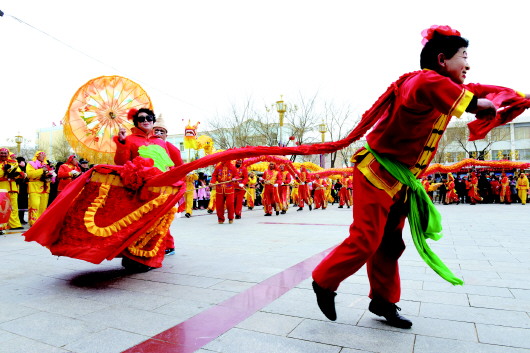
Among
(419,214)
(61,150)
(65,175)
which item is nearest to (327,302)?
(419,214)

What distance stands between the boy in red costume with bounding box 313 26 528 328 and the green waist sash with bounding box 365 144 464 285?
0.03 metres

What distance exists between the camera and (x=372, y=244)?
2244 millimetres

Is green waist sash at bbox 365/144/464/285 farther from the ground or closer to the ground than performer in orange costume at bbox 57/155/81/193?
closer to the ground

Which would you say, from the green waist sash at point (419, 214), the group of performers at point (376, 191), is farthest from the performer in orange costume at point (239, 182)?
the green waist sash at point (419, 214)

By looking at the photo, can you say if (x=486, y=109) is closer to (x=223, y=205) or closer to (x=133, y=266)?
(x=133, y=266)

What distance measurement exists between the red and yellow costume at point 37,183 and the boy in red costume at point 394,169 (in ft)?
27.7

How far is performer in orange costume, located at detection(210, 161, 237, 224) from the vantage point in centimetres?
966

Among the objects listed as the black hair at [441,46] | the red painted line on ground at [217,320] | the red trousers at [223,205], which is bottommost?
the red painted line on ground at [217,320]

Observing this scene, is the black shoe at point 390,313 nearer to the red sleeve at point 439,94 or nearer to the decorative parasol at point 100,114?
the red sleeve at point 439,94

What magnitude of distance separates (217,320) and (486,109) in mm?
2047

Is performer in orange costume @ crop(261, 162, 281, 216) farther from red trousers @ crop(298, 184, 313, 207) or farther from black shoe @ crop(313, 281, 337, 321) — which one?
black shoe @ crop(313, 281, 337, 321)

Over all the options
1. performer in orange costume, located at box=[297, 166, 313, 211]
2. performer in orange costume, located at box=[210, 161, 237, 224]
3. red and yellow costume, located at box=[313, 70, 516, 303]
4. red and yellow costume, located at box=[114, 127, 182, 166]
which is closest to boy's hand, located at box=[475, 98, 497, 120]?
red and yellow costume, located at box=[313, 70, 516, 303]

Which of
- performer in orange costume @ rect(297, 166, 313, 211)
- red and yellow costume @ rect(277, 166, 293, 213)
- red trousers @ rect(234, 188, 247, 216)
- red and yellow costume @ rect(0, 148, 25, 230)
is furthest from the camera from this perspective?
performer in orange costume @ rect(297, 166, 313, 211)

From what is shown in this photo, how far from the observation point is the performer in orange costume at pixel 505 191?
760 inches
